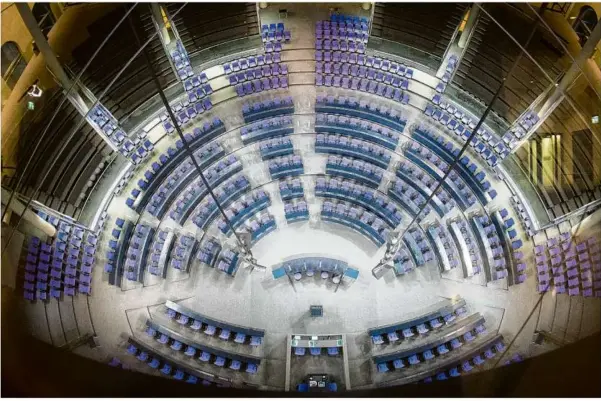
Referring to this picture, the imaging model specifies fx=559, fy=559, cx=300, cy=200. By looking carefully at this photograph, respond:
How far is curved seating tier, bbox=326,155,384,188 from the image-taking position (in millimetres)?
18734

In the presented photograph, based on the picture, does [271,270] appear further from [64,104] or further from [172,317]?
[64,104]

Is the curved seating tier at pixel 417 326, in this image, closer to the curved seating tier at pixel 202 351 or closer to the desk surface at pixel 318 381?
the desk surface at pixel 318 381

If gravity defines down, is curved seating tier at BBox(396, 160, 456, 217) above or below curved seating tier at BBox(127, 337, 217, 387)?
above

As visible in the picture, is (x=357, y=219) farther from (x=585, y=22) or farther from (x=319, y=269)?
(x=585, y=22)

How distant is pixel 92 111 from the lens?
17.5 metres

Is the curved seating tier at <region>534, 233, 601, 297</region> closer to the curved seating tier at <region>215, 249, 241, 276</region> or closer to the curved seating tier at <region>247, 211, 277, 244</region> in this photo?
the curved seating tier at <region>247, 211, 277, 244</region>

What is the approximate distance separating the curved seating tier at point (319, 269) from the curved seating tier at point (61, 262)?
5794 mm

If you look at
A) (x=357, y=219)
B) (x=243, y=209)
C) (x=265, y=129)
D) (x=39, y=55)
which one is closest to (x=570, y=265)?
(x=357, y=219)

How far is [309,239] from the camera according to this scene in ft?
60.1

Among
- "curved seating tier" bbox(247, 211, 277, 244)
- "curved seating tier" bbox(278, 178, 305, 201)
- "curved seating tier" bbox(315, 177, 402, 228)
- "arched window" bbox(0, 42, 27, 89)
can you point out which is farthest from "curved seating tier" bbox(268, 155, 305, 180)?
"arched window" bbox(0, 42, 27, 89)

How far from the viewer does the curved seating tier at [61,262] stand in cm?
1582

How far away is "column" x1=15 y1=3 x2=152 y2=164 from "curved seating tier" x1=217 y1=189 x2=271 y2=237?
341 cm

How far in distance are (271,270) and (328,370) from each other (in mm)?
3556

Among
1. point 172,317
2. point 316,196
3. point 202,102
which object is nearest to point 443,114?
point 316,196
